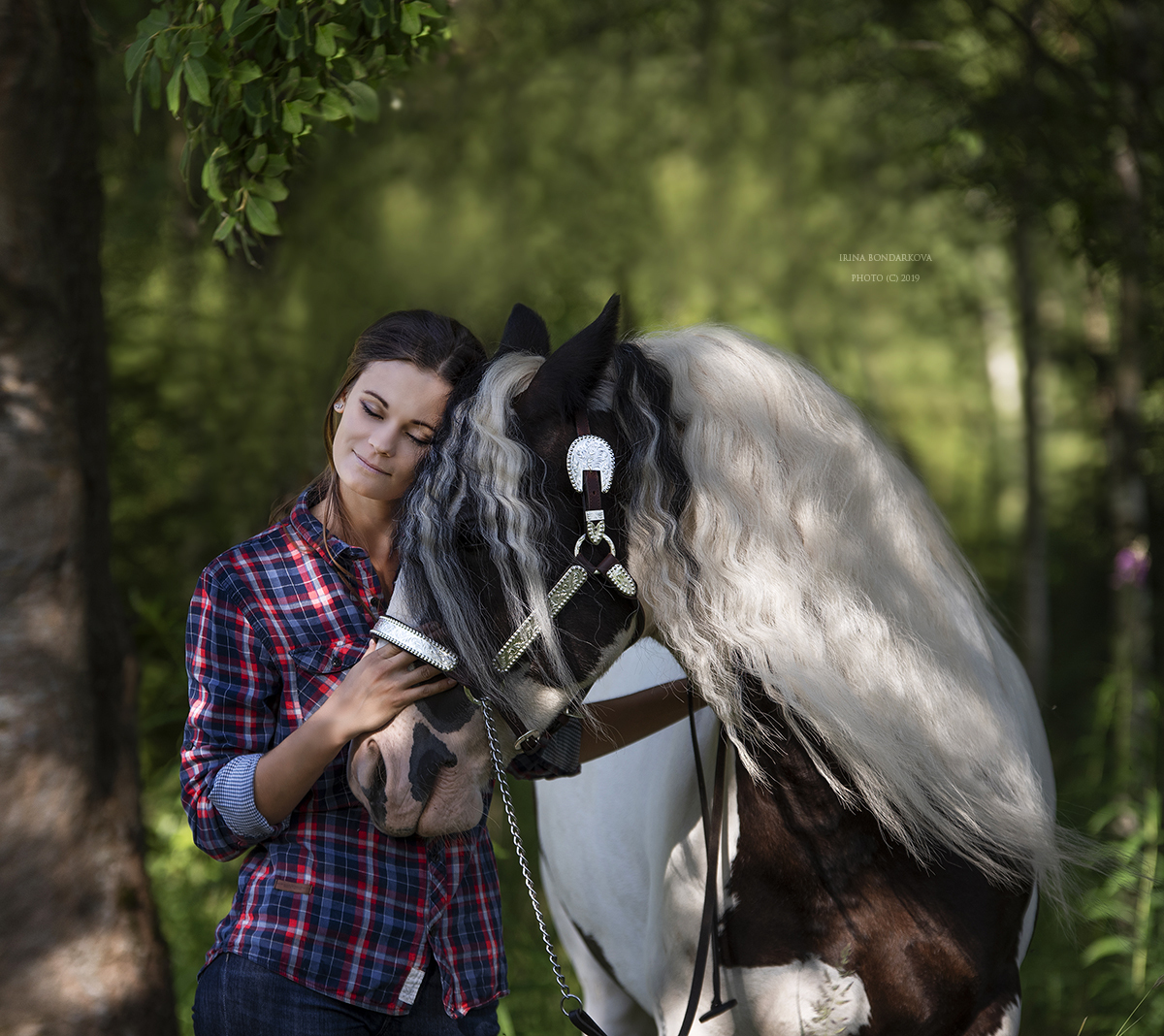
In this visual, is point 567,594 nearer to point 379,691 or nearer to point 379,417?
point 379,691

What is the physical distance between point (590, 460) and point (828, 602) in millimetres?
373

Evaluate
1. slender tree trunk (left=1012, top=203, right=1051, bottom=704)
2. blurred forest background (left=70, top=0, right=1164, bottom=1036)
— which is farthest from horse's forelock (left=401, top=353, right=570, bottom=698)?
slender tree trunk (left=1012, top=203, right=1051, bottom=704)

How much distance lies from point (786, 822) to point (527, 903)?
Result: 236 cm

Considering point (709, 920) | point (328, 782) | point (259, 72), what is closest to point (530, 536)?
point (328, 782)

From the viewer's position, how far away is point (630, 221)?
5.34 meters

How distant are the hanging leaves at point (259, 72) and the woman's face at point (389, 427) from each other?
0.58 meters

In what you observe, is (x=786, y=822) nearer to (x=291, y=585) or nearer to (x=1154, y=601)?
(x=291, y=585)

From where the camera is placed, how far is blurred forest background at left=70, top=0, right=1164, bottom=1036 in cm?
420

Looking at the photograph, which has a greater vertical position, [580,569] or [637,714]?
[580,569]

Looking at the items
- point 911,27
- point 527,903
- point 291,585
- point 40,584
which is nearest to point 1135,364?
point 911,27

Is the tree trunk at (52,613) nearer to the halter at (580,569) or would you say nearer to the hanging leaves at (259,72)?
the hanging leaves at (259,72)

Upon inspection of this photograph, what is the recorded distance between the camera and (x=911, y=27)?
4355 millimetres

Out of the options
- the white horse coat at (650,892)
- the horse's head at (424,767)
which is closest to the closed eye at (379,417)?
the horse's head at (424,767)

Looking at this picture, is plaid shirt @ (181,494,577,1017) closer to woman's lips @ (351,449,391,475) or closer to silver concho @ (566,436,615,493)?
woman's lips @ (351,449,391,475)
